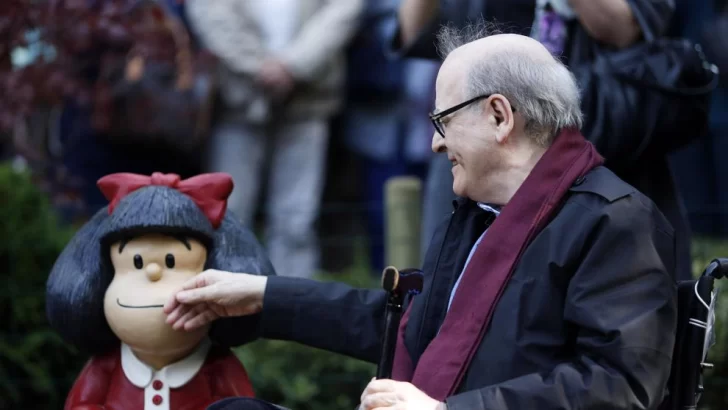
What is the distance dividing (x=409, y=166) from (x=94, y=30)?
7.36 ft

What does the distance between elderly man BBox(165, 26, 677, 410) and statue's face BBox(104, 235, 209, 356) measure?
661 millimetres

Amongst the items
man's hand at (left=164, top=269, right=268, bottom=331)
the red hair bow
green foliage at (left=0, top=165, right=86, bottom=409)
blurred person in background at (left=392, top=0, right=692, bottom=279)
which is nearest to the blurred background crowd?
green foliage at (left=0, top=165, right=86, bottom=409)

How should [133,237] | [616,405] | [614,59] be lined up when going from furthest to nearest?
1. [614,59]
2. [133,237]
3. [616,405]

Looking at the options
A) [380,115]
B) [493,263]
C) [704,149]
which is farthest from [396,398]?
[704,149]

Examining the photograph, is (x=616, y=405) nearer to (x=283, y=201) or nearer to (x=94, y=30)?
(x=94, y=30)

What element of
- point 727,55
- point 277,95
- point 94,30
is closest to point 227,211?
point 94,30

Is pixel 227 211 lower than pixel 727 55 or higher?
lower

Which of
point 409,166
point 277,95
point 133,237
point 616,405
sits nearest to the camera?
point 616,405

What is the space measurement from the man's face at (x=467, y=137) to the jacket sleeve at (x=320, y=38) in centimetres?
352

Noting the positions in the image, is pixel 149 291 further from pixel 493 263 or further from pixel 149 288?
pixel 493 263

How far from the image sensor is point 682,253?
385cm

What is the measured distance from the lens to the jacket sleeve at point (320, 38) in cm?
649

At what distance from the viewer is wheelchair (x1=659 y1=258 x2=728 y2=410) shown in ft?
9.42

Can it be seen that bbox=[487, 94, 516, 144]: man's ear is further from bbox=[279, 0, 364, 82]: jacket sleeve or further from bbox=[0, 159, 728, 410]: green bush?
bbox=[279, 0, 364, 82]: jacket sleeve
